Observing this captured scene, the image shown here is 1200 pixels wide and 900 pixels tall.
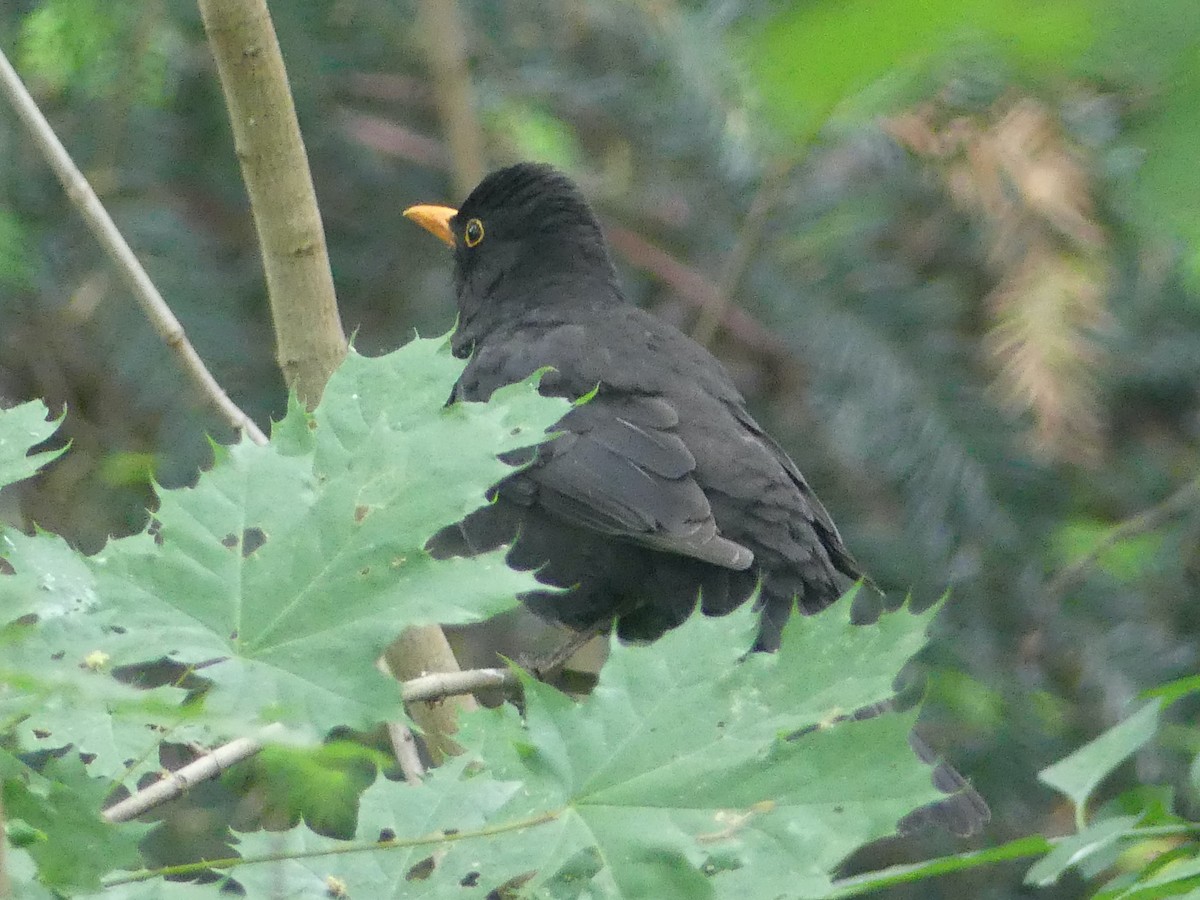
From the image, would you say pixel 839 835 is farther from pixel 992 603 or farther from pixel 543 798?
pixel 992 603

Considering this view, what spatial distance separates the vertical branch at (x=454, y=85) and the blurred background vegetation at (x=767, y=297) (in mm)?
11

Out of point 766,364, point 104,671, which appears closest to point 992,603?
point 766,364

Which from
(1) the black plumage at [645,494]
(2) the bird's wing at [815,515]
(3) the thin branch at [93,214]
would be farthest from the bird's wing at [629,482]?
(3) the thin branch at [93,214]

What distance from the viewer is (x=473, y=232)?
13.6 ft

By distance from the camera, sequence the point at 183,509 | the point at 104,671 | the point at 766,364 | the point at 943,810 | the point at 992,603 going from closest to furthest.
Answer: the point at 104,671 → the point at 183,509 → the point at 943,810 → the point at 992,603 → the point at 766,364

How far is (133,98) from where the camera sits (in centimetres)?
354

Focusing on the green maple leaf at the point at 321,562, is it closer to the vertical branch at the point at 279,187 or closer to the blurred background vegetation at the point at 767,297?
the vertical branch at the point at 279,187

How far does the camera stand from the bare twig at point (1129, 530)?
405cm

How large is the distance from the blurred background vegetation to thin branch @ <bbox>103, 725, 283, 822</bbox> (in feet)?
5.81

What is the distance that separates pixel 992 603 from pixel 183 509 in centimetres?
325

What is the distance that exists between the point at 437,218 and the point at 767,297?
95 centimetres

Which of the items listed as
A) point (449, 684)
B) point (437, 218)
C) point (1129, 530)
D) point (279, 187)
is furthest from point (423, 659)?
point (1129, 530)

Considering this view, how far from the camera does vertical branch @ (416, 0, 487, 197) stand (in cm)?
392

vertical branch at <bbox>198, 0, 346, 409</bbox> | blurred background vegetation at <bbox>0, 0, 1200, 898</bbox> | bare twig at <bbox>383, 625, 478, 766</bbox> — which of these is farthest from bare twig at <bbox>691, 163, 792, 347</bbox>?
bare twig at <bbox>383, 625, 478, 766</bbox>
